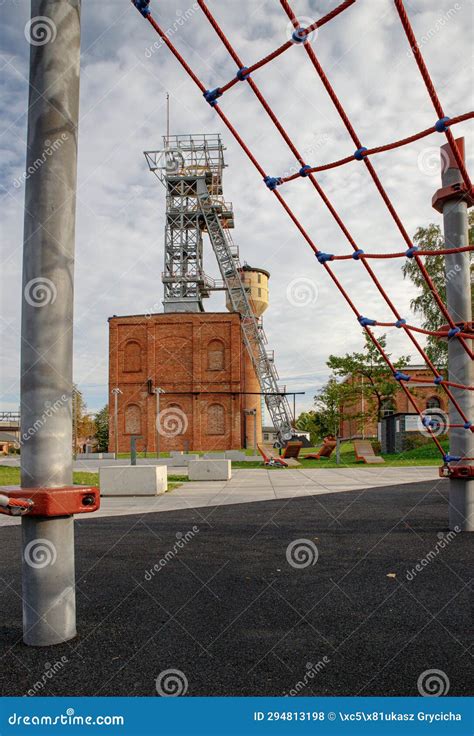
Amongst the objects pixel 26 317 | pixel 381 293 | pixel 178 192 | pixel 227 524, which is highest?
pixel 178 192

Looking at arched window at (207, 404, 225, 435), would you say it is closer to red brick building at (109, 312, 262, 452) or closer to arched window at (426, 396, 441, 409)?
red brick building at (109, 312, 262, 452)

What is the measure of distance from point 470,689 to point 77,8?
4.49 m

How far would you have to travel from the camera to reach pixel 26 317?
356cm

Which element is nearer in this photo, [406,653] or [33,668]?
[33,668]

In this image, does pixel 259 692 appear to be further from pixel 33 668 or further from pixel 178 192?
pixel 178 192

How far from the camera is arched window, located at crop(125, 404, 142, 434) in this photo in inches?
1797

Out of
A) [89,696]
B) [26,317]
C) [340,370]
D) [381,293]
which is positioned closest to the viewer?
[89,696]

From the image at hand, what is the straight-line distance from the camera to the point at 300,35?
12.5ft

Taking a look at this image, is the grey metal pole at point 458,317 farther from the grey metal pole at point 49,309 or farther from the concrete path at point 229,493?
the grey metal pole at point 49,309

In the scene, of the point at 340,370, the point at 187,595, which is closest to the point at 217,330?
the point at 340,370

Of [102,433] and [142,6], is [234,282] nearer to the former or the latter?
[102,433]

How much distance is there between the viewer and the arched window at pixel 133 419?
4566cm

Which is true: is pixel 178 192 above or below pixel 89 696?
above

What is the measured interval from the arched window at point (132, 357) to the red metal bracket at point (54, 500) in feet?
145
